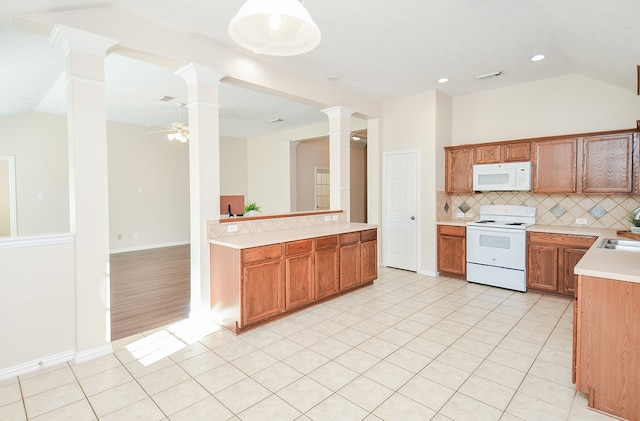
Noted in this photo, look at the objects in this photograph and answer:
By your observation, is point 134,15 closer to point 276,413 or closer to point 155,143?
point 276,413

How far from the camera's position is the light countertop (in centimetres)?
322

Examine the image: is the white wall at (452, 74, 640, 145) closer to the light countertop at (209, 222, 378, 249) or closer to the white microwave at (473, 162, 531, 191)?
the white microwave at (473, 162, 531, 191)

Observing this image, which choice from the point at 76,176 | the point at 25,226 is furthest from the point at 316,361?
the point at 25,226

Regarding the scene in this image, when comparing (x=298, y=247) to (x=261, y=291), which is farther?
(x=298, y=247)

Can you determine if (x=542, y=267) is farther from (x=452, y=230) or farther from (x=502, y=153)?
(x=502, y=153)

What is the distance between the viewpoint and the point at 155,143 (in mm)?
7738

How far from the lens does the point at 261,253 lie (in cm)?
324

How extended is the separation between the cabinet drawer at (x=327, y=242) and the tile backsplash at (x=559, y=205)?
210 centimetres

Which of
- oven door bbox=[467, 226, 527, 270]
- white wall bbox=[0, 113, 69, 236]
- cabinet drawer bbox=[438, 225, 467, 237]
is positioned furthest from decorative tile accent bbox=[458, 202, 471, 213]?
white wall bbox=[0, 113, 69, 236]

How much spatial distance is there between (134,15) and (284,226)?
101 inches

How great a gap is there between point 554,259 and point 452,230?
4.28ft

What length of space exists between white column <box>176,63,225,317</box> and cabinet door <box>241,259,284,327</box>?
0.56 meters

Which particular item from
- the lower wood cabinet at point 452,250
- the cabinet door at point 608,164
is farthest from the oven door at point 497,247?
the cabinet door at point 608,164

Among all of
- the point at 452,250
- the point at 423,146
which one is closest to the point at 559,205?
the point at 452,250
